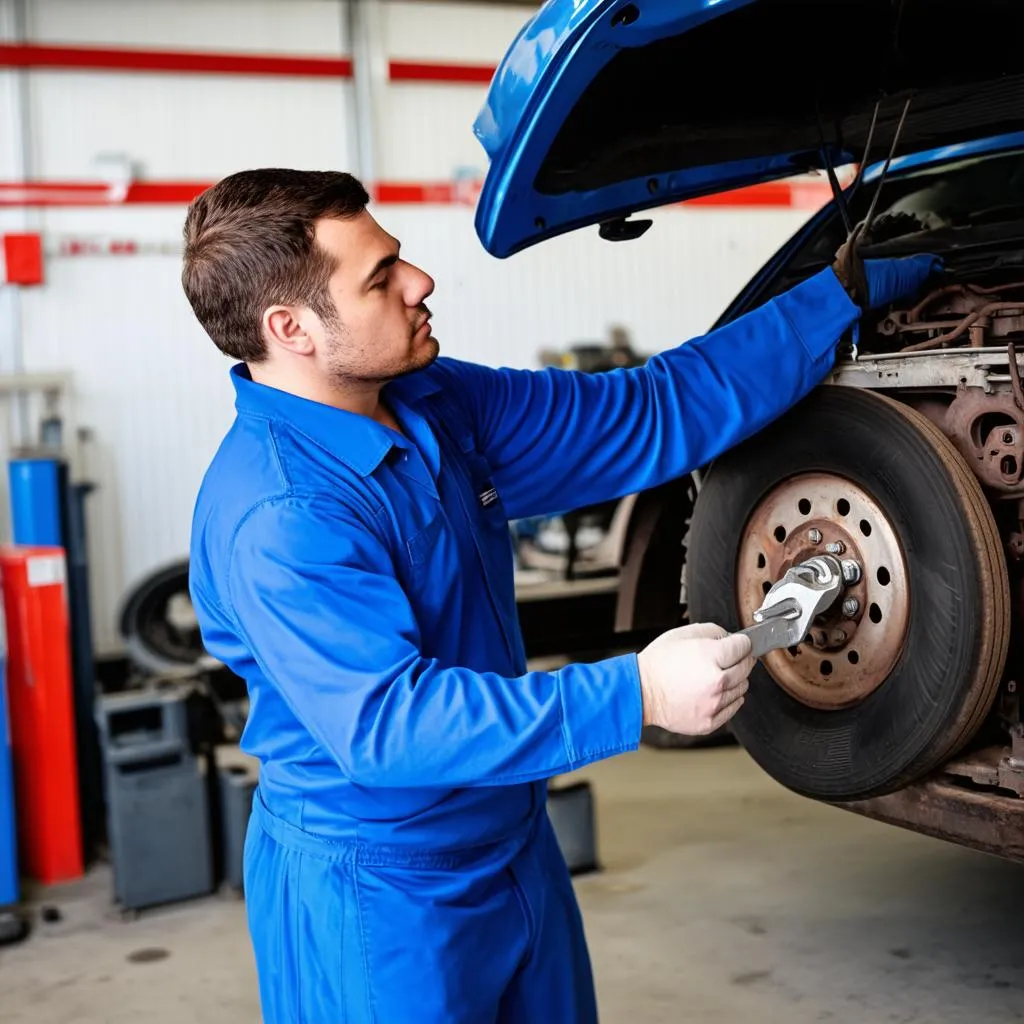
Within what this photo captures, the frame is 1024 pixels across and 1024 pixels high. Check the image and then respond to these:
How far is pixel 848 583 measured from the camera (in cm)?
178

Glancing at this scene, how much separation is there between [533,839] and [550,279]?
6129 mm

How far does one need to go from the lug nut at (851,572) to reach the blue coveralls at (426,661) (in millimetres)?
238

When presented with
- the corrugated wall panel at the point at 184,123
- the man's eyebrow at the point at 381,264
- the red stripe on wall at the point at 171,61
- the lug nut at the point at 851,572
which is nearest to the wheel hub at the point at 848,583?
the lug nut at the point at 851,572

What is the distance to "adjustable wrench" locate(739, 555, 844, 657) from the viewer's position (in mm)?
1446

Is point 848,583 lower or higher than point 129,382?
lower

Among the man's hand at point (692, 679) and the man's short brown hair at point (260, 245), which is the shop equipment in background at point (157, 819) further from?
the man's hand at point (692, 679)

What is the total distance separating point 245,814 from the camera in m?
3.40

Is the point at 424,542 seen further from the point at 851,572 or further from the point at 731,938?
the point at 731,938

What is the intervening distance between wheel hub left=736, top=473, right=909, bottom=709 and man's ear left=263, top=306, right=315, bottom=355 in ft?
2.49

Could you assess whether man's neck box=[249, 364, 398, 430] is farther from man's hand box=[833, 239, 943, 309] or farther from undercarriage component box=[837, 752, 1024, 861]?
undercarriage component box=[837, 752, 1024, 861]

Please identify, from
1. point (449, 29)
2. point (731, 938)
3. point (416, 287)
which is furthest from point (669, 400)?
point (449, 29)

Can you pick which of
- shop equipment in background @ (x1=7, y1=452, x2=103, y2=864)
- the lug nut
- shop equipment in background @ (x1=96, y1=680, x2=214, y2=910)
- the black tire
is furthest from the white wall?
the lug nut

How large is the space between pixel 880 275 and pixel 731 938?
1.64 m

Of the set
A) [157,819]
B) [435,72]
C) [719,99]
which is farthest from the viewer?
[435,72]
